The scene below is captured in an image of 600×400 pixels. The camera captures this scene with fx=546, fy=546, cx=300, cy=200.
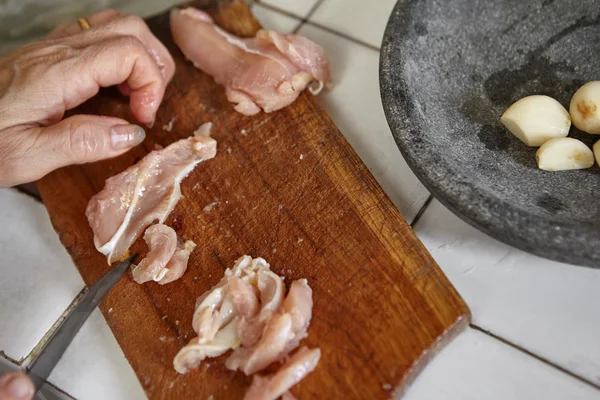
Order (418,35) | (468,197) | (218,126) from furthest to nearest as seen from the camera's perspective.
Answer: (218,126) → (418,35) → (468,197)

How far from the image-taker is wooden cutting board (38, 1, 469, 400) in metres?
0.80

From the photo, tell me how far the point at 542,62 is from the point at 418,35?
0.83ft

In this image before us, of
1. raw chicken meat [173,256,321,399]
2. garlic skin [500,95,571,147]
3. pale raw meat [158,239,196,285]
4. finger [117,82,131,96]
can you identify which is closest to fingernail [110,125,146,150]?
finger [117,82,131,96]

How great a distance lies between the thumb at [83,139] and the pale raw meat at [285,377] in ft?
1.75

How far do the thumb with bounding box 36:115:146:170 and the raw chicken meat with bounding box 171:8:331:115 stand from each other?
234mm

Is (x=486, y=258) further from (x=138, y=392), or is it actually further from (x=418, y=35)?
(x=138, y=392)

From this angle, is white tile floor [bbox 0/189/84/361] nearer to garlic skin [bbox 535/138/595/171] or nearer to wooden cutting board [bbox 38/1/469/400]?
wooden cutting board [bbox 38/1/469/400]

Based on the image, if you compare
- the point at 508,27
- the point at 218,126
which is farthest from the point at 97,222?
the point at 508,27

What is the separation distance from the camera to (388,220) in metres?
0.91

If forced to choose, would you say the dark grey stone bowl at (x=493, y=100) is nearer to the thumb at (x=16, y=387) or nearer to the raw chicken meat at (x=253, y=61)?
the raw chicken meat at (x=253, y=61)

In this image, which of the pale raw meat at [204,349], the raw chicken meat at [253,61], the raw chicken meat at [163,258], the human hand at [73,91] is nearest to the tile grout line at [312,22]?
the raw chicken meat at [253,61]

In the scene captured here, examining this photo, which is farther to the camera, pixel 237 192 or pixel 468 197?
pixel 237 192

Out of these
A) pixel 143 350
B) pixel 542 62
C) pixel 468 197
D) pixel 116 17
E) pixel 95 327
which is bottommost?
pixel 95 327

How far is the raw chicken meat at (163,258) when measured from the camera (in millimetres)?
927
